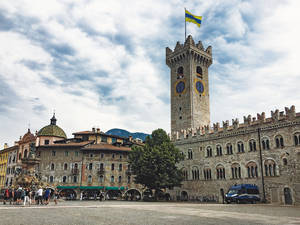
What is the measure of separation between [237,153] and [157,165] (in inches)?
463

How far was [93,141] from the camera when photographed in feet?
178

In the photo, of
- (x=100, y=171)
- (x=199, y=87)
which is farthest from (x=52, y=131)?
(x=199, y=87)

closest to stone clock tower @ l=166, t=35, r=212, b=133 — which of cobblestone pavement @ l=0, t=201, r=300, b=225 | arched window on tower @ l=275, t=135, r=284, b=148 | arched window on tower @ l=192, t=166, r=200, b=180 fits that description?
arched window on tower @ l=192, t=166, r=200, b=180

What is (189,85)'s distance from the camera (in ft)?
187

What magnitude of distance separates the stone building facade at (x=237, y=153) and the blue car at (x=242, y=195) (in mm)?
2693

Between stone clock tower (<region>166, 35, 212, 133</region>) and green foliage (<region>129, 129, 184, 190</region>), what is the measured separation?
A: 1556cm

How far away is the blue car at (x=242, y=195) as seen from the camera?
31881mm

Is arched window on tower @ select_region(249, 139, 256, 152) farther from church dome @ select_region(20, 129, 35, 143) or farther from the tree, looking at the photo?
church dome @ select_region(20, 129, 35, 143)

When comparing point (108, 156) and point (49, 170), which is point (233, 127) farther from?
point (49, 170)

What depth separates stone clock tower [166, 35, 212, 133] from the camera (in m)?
56.2

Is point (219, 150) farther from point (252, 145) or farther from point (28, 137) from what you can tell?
point (28, 137)

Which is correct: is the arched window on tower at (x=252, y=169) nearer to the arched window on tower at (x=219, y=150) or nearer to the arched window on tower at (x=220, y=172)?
the arched window on tower at (x=220, y=172)

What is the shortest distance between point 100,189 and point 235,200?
86.8ft

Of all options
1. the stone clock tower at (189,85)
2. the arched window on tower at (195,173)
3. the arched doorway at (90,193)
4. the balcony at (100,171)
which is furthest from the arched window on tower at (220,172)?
the arched doorway at (90,193)
